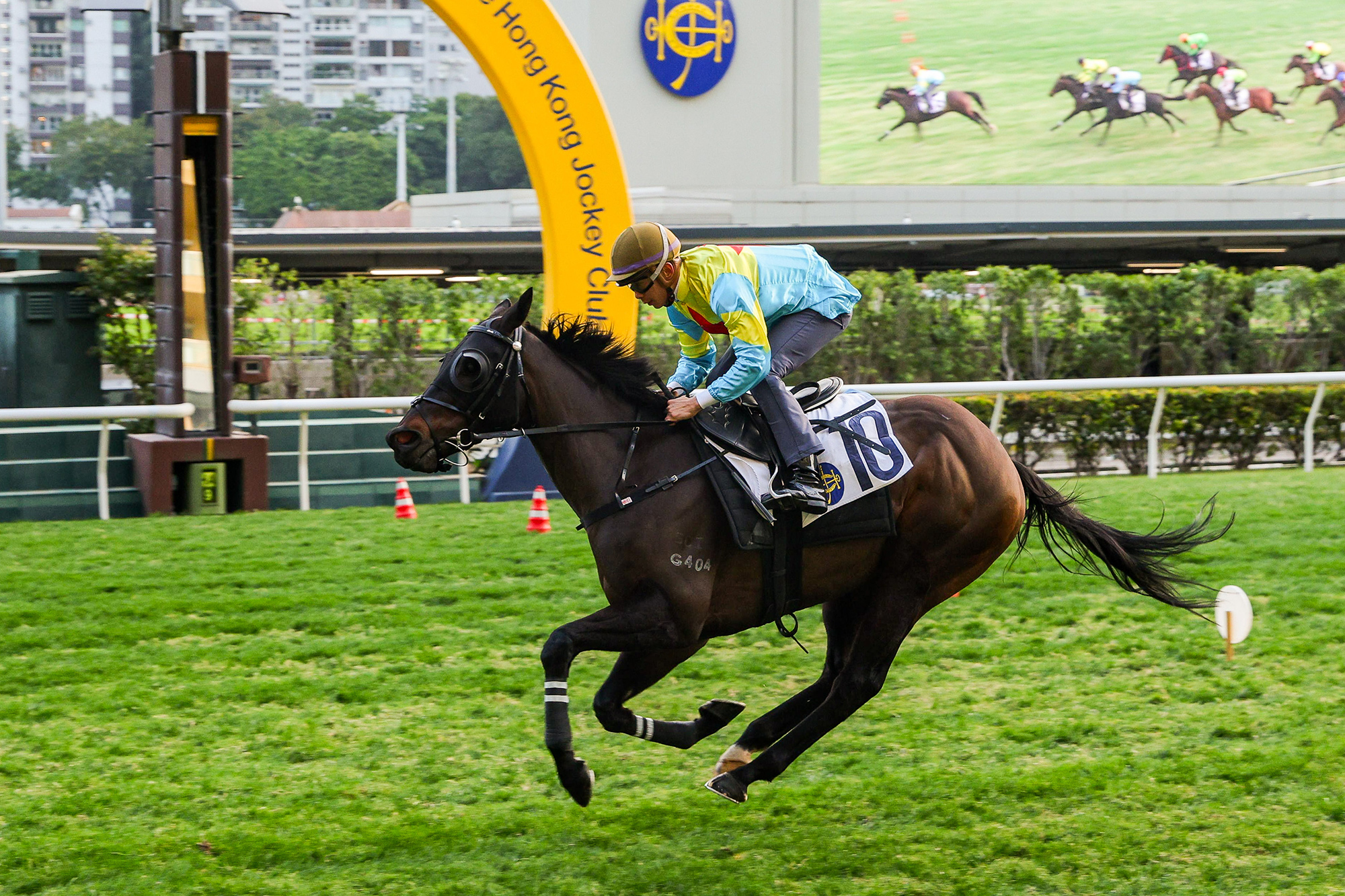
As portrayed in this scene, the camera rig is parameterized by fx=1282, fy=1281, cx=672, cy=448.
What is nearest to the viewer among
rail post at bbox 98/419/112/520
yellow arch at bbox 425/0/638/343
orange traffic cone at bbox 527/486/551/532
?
orange traffic cone at bbox 527/486/551/532

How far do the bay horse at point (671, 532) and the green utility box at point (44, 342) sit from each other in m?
6.29

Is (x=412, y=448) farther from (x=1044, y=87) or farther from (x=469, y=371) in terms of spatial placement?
(x=1044, y=87)

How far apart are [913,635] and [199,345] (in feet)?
16.8

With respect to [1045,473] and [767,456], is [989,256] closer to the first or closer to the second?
[1045,473]

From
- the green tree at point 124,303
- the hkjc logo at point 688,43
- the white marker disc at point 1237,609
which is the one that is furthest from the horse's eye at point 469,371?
the hkjc logo at point 688,43

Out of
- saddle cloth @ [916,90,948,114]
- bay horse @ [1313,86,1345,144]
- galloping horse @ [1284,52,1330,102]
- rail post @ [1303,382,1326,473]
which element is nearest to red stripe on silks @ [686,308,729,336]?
rail post @ [1303,382,1326,473]

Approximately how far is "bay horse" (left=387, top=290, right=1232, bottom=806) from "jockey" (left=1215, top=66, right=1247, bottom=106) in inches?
1224

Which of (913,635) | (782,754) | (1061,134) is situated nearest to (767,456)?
(782,754)

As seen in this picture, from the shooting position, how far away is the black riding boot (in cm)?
356

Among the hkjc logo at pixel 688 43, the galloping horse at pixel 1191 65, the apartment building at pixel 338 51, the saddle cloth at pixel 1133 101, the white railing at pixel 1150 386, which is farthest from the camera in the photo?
the apartment building at pixel 338 51

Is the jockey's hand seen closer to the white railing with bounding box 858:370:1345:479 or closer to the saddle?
the saddle

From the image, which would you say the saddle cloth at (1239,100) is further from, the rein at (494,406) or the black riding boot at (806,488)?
the rein at (494,406)

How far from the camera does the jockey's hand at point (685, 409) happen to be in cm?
353

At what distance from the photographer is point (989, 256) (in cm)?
1689
